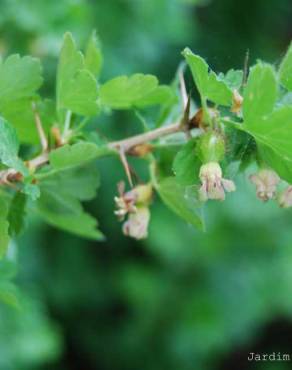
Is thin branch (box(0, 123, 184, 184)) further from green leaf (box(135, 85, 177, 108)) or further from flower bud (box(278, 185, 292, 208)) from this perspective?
flower bud (box(278, 185, 292, 208))

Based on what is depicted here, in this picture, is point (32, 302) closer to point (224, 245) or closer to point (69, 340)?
point (69, 340)

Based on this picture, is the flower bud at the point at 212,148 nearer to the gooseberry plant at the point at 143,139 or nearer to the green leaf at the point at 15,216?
the gooseberry plant at the point at 143,139

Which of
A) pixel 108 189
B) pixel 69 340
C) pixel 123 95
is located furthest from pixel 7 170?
pixel 69 340

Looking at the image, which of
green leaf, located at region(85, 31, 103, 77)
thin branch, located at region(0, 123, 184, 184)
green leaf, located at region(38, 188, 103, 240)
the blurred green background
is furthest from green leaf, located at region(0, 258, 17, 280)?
the blurred green background

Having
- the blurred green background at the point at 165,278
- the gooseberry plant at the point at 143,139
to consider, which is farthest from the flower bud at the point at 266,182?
the blurred green background at the point at 165,278

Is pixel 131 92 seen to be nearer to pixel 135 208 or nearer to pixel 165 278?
pixel 135 208
